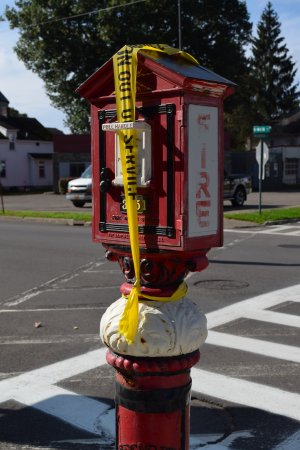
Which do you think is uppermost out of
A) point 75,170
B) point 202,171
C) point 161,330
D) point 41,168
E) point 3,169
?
point 41,168

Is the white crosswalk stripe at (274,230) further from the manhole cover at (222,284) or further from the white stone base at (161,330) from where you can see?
the white stone base at (161,330)

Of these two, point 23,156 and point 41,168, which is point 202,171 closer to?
point 23,156

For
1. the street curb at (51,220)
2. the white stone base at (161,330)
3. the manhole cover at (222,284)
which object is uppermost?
the white stone base at (161,330)

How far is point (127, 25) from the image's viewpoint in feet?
138

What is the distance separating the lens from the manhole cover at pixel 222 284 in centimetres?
973

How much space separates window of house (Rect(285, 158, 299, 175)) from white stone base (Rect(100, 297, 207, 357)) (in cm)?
4748

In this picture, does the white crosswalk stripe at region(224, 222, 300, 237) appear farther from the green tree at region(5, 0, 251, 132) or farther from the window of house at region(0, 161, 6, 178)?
the window of house at region(0, 161, 6, 178)

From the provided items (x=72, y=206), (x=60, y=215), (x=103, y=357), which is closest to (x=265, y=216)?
(x=60, y=215)

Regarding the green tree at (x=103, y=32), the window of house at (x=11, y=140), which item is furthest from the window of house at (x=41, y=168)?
the green tree at (x=103, y=32)

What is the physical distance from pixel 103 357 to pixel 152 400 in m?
3.46

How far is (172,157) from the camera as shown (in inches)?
109

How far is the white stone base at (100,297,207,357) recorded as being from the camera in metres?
2.75

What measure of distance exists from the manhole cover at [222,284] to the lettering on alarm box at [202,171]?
6802 mm

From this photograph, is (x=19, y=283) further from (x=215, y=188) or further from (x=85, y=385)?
(x=215, y=188)
